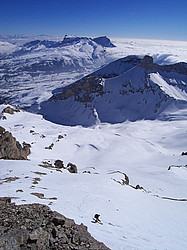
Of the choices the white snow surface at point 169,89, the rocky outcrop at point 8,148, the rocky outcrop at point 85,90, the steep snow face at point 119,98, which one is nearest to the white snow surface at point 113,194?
the rocky outcrop at point 8,148

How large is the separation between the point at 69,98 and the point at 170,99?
63615mm

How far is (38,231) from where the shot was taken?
6797 millimetres

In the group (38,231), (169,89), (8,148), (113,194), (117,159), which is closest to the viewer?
(38,231)

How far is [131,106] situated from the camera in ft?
399

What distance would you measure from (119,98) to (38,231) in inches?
4804

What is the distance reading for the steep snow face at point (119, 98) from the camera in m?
114

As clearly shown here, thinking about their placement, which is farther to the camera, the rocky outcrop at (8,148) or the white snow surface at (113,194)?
the rocky outcrop at (8,148)

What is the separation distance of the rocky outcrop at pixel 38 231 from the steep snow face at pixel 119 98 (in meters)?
99.9

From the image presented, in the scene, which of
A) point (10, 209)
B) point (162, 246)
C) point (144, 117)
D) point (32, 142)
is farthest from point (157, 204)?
point (144, 117)

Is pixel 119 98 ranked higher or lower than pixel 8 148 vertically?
lower

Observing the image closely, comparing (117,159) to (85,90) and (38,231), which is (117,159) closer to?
(38,231)

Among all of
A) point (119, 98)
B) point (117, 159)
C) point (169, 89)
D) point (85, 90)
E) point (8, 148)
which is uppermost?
point (169, 89)

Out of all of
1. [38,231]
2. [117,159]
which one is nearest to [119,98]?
[117,159]

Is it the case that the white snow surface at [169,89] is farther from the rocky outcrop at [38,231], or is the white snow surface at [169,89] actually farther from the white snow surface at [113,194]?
the rocky outcrop at [38,231]
